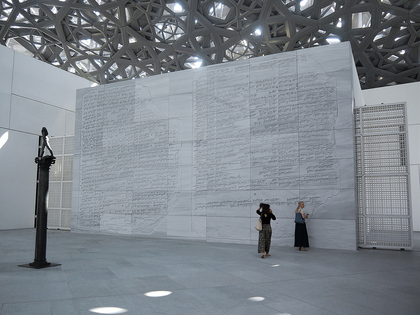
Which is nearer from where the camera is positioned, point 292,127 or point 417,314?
point 417,314

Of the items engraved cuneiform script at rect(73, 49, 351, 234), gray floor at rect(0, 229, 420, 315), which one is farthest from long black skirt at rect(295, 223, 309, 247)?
engraved cuneiform script at rect(73, 49, 351, 234)

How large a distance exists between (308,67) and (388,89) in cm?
1066

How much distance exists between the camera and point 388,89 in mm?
20797

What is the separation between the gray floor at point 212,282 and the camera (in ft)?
16.5

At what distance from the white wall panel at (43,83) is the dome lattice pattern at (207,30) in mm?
9036

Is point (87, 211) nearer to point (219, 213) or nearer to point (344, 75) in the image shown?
point (219, 213)

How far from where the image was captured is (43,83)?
20.1m

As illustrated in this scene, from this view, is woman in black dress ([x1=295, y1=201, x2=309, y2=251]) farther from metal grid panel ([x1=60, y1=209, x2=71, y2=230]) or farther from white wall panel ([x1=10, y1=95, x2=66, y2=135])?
white wall panel ([x1=10, y1=95, x2=66, y2=135])

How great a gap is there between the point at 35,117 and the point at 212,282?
16.9 metres

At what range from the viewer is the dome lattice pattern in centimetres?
2494

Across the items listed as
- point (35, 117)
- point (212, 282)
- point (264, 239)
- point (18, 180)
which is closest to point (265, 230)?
point (264, 239)

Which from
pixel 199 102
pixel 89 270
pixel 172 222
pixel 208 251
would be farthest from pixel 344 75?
pixel 89 270

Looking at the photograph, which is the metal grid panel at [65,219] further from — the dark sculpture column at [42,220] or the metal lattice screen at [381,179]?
the metal lattice screen at [381,179]

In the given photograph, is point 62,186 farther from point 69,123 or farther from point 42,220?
point 42,220
